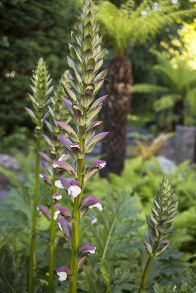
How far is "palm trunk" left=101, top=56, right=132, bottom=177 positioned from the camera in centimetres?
486

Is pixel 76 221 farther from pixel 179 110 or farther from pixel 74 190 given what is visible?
pixel 179 110

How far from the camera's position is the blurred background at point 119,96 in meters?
1.62

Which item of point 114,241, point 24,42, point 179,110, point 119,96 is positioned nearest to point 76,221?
point 114,241

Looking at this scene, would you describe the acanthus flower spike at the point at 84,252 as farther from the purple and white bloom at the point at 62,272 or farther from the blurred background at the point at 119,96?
the blurred background at the point at 119,96

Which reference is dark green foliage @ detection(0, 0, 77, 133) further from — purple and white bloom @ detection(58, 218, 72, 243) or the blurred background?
purple and white bloom @ detection(58, 218, 72, 243)

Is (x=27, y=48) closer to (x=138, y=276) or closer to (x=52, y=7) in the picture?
(x=52, y=7)

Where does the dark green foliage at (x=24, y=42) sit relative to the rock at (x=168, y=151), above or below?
above

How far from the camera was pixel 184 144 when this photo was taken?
8.80 m

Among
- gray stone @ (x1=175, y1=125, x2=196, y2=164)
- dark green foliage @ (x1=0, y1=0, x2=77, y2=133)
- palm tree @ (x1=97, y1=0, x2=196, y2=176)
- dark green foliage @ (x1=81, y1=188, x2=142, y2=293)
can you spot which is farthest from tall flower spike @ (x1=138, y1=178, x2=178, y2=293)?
gray stone @ (x1=175, y1=125, x2=196, y2=164)

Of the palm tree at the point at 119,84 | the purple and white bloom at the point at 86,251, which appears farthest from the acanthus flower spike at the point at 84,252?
the palm tree at the point at 119,84

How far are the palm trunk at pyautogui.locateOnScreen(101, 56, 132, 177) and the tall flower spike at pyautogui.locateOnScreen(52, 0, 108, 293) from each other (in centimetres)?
409

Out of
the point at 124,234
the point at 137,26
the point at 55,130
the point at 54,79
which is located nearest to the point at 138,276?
the point at 124,234

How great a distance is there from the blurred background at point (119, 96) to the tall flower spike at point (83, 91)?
12 cm

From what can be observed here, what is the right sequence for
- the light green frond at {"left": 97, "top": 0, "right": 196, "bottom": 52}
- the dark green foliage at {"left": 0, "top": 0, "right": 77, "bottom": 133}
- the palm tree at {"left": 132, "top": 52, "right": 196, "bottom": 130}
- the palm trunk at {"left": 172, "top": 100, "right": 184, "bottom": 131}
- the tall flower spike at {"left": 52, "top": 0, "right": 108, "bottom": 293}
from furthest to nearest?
the palm trunk at {"left": 172, "top": 100, "right": 184, "bottom": 131} < the palm tree at {"left": 132, "top": 52, "right": 196, "bottom": 130} < the dark green foliage at {"left": 0, "top": 0, "right": 77, "bottom": 133} < the light green frond at {"left": 97, "top": 0, "right": 196, "bottom": 52} < the tall flower spike at {"left": 52, "top": 0, "right": 108, "bottom": 293}
